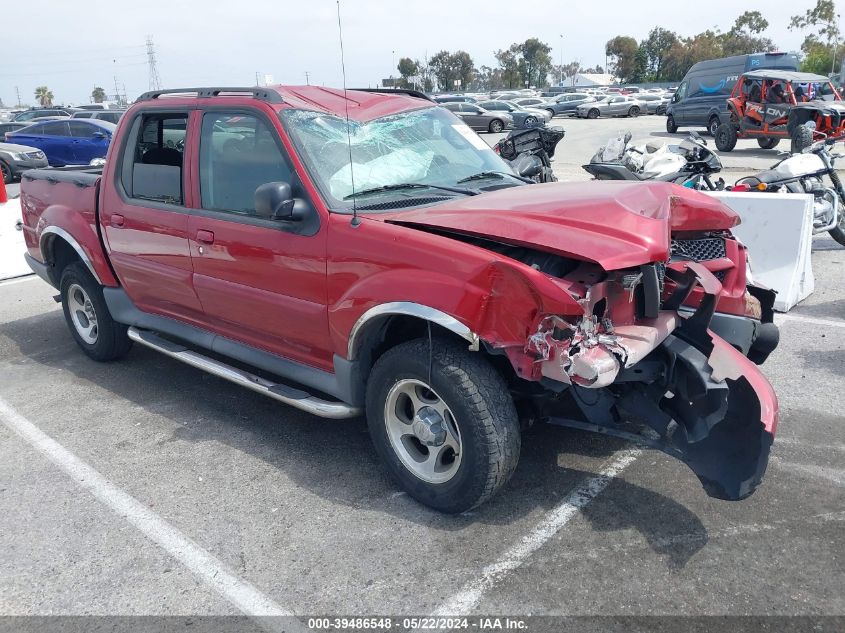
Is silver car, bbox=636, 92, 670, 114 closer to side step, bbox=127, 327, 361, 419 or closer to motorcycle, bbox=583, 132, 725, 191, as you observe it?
motorcycle, bbox=583, 132, 725, 191

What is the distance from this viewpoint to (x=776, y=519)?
3.32 meters

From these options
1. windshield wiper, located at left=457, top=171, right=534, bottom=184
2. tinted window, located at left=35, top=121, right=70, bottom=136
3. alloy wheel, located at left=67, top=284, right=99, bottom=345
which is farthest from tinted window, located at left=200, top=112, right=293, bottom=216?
tinted window, located at left=35, top=121, right=70, bottom=136

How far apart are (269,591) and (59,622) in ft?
2.71

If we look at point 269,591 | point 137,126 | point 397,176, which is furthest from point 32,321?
point 269,591

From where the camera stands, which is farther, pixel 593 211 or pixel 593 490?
pixel 593 490

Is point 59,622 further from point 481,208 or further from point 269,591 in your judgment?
point 481,208

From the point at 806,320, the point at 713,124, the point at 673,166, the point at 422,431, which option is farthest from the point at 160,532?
the point at 713,124

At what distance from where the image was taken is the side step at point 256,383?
3699 mm

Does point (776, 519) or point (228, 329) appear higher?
point (228, 329)

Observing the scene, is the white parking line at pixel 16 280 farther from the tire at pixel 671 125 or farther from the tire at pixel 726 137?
the tire at pixel 671 125

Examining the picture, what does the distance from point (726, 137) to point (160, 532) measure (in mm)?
19588

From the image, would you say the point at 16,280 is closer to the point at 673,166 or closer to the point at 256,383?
the point at 256,383

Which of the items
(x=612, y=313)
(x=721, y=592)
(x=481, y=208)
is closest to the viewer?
(x=721, y=592)

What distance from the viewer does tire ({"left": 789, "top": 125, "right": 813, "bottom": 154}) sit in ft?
33.8
